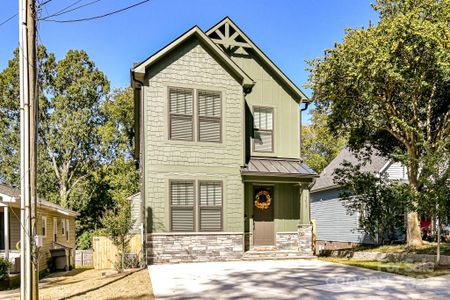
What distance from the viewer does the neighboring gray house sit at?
22.7 meters

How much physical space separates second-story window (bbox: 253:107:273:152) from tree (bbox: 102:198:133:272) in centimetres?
563

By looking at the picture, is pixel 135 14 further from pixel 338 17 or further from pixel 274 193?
pixel 338 17

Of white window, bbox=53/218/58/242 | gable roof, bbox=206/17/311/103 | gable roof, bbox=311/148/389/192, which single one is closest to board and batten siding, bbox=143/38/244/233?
gable roof, bbox=206/17/311/103

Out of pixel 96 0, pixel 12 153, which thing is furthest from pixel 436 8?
pixel 12 153

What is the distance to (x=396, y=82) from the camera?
49.1ft

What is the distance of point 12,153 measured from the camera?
3036cm

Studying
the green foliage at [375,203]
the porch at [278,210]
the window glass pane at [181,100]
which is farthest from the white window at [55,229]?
the green foliage at [375,203]

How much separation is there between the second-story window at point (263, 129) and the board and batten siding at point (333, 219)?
10405 millimetres

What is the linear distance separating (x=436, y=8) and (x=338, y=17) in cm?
432

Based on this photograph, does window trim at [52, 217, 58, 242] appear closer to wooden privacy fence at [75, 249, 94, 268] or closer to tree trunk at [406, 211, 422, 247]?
wooden privacy fence at [75, 249, 94, 268]

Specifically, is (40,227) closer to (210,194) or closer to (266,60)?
(210,194)

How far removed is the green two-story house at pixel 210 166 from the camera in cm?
1330

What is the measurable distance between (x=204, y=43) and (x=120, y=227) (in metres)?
7.01

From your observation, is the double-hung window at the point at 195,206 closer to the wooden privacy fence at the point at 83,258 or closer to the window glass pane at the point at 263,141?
the window glass pane at the point at 263,141
